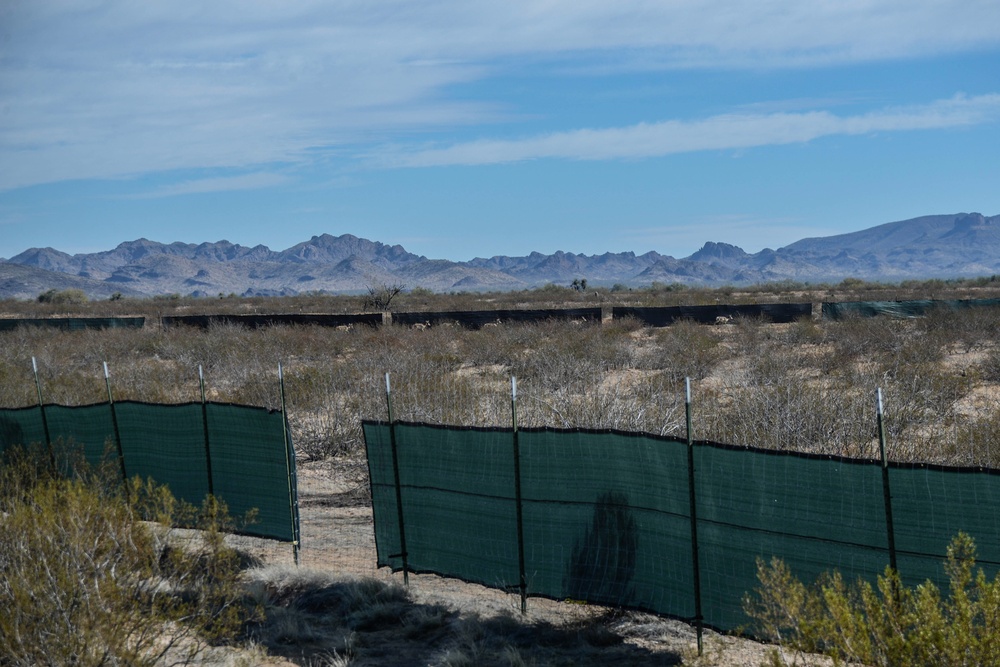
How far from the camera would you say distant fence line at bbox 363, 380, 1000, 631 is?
724 centimetres

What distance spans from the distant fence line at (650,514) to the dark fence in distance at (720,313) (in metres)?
28.8

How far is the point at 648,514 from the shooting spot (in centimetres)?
857

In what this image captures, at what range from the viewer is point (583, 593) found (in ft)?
29.7

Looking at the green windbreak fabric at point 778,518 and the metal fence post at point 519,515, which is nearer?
the green windbreak fabric at point 778,518

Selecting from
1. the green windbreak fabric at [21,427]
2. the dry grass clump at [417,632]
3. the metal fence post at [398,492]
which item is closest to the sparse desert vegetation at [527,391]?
the dry grass clump at [417,632]

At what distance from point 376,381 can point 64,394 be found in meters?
7.16

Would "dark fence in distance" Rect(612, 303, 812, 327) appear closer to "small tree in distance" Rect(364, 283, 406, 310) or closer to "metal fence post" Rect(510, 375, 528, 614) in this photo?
"small tree in distance" Rect(364, 283, 406, 310)

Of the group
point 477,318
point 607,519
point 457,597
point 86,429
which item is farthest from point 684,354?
point 607,519

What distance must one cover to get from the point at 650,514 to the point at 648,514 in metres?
0.02

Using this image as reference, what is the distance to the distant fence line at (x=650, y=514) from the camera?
724 centimetres

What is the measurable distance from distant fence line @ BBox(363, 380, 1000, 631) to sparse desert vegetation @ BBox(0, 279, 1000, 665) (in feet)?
1.70

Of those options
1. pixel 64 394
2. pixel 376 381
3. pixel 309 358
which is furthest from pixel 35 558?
pixel 309 358

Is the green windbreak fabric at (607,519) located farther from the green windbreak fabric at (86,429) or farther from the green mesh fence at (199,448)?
the green windbreak fabric at (86,429)

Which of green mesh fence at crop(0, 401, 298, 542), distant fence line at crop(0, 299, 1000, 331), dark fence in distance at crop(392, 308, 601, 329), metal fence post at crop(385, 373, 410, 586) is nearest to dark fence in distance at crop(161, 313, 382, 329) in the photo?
distant fence line at crop(0, 299, 1000, 331)
